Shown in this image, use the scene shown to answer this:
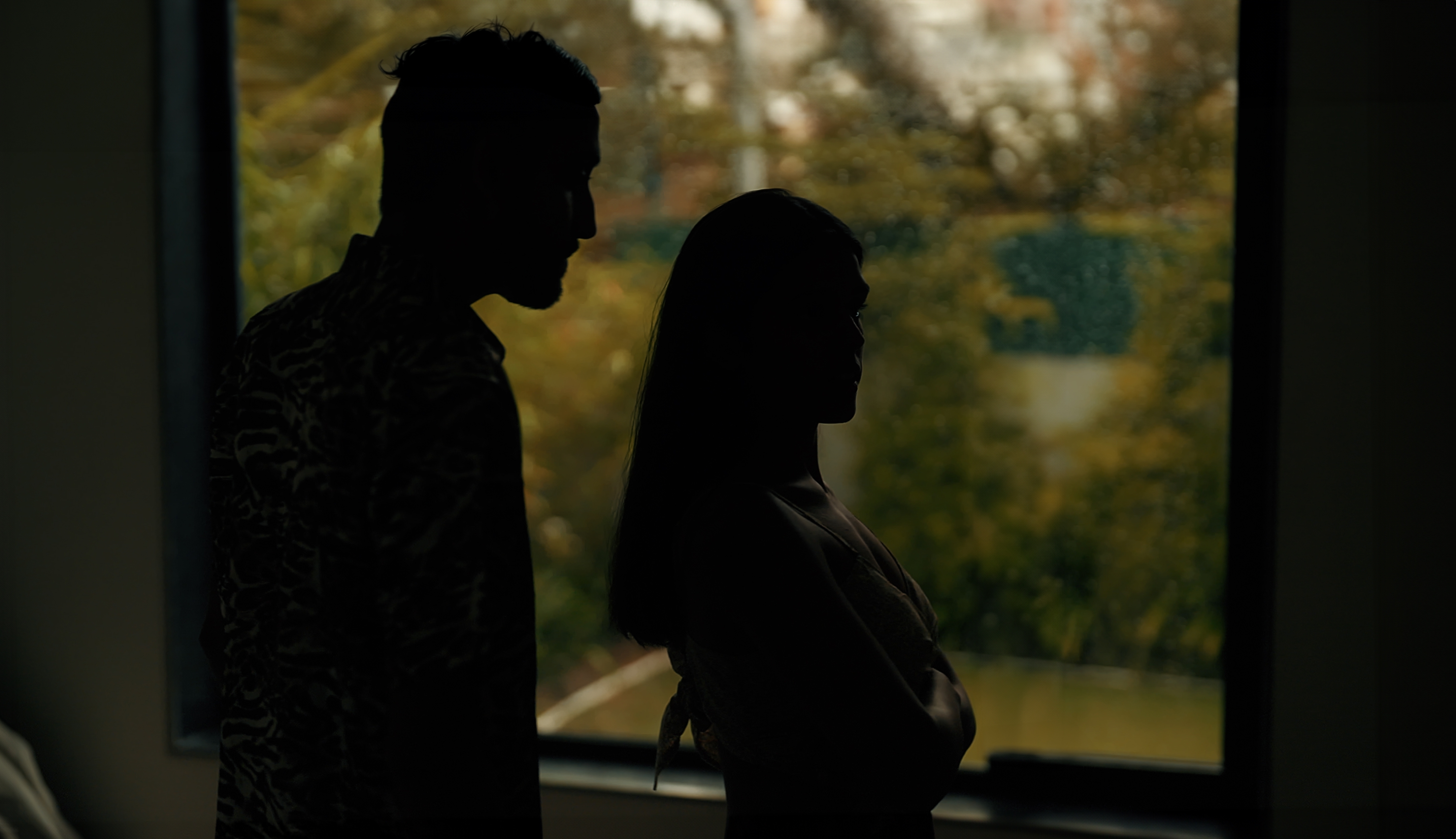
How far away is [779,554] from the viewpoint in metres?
0.66

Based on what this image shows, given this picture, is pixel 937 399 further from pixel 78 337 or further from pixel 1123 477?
pixel 78 337

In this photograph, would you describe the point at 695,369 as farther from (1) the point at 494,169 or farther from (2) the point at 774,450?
(1) the point at 494,169

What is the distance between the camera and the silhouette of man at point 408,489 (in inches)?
25.4

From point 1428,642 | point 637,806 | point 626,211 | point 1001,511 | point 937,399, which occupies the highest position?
point 626,211

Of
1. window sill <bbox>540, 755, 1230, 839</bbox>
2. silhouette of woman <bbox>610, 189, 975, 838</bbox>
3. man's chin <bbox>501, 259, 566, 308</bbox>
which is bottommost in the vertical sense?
window sill <bbox>540, 755, 1230, 839</bbox>

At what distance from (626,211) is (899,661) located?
0.64m

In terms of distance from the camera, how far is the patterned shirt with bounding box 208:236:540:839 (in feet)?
2.11

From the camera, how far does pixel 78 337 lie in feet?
4.23

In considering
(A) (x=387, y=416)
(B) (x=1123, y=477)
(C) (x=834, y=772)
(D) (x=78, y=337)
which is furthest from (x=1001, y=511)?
(D) (x=78, y=337)

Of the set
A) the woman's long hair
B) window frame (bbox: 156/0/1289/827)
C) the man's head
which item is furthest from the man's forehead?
window frame (bbox: 156/0/1289/827)

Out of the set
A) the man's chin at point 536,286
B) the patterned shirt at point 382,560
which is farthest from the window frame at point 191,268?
the man's chin at point 536,286

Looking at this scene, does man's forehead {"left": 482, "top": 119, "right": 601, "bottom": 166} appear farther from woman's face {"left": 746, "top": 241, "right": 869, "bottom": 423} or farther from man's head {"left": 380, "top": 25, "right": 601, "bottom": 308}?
woman's face {"left": 746, "top": 241, "right": 869, "bottom": 423}

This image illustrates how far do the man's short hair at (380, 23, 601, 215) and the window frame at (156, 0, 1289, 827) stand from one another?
0.61 meters

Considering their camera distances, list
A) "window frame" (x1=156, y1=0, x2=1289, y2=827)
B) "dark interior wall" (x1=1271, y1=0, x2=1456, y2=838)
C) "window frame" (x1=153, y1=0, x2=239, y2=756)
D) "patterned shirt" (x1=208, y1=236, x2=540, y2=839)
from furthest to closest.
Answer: "window frame" (x1=153, y1=0, x2=239, y2=756) → "window frame" (x1=156, y1=0, x2=1289, y2=827) → "dark interior wall" (x1=1271, y1=0, x2=1456, y2=838) → "patterned shirt" (x1=208, y1=236, x2=540, y2=839)
